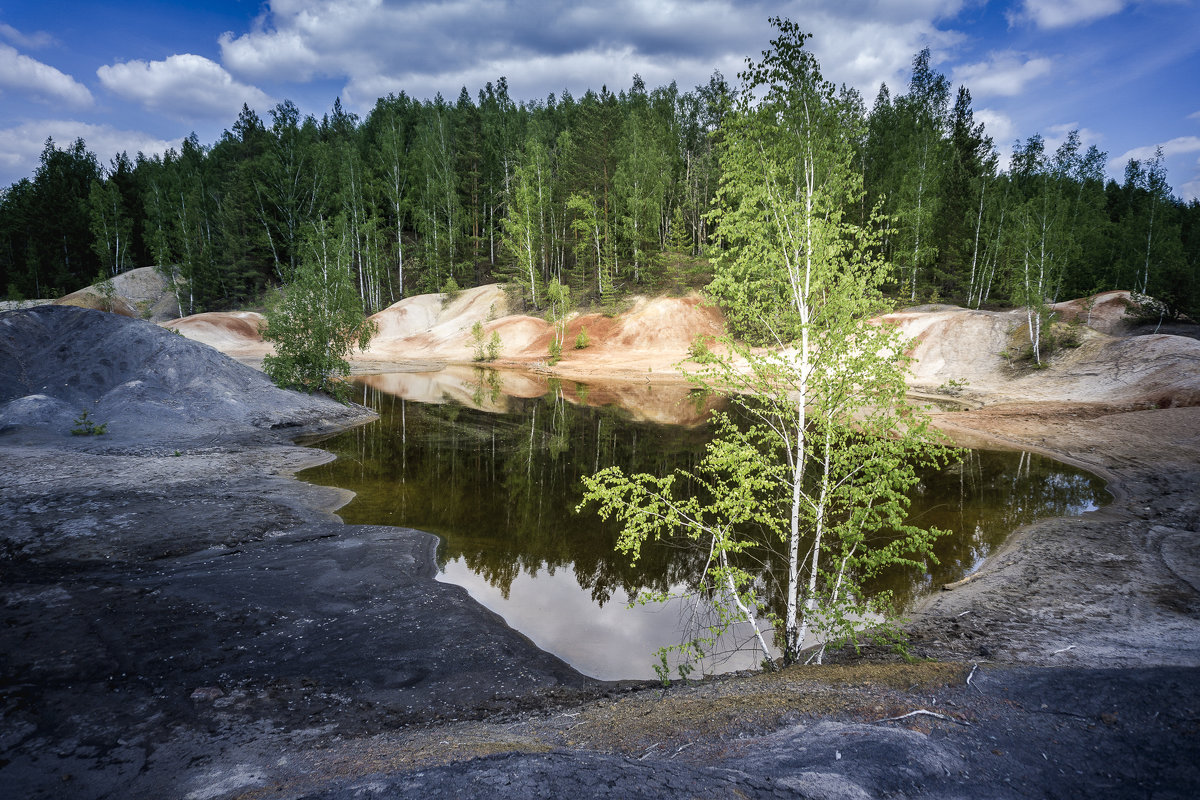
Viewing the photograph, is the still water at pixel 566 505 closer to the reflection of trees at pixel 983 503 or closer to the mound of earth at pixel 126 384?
the reflection of trees at pixel 983 503

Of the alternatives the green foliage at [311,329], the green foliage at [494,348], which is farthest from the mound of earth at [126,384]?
the green foliage at [494,348]

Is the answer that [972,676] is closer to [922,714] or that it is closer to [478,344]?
[922,714]

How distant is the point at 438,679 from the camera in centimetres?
833

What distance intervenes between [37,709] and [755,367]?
1030 centimetres

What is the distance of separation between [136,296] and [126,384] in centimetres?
6327

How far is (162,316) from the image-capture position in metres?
68.2

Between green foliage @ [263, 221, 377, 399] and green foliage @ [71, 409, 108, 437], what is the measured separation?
9.53 m

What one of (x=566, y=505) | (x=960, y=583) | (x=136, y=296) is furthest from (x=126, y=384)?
(x=136, y=296)

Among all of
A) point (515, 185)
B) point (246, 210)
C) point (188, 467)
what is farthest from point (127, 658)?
point (246, 210)

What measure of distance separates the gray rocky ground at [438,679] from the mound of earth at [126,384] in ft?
11.8

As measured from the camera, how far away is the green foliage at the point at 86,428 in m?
19.2

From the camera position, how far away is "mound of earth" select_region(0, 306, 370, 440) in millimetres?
20594

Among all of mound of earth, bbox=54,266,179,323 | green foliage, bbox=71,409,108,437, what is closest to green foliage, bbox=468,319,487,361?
green foliage, bbox=71,409,108,437

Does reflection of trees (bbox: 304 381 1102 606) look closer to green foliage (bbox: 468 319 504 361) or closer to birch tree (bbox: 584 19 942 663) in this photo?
birch tree (bbox: 584 19 942 663)
